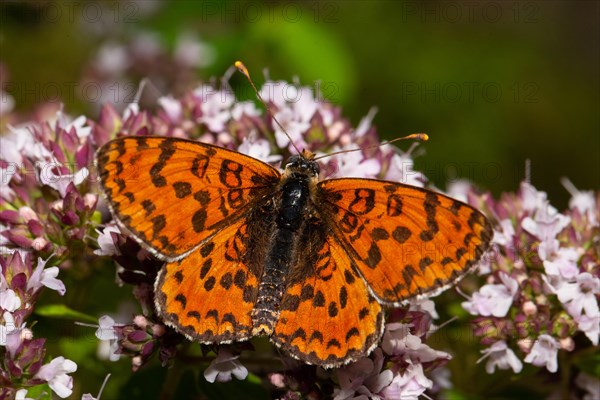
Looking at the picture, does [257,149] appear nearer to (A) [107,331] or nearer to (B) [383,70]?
(A) [107,331]

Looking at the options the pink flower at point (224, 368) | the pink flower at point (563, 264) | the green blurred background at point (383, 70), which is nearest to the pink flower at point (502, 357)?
the green blurred background at point (383, 70)

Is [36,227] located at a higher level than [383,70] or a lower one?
higher

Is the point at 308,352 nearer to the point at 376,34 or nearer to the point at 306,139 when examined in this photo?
the point at 306,139

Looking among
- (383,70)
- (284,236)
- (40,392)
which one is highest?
(284,236)

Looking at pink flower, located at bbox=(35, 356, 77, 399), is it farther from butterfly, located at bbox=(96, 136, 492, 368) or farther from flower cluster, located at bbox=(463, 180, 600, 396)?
flower cluster, located at bbox=(463, 180, 600, 396)

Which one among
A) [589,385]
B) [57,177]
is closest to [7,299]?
[57,177]

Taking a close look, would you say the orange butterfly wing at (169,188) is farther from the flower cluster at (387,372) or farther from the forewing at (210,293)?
the flower cluster at (387,372)

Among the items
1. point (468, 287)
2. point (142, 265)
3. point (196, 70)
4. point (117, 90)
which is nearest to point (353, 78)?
point (196, 70)
